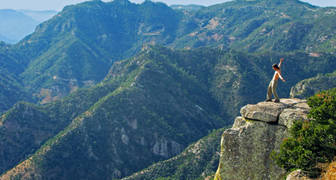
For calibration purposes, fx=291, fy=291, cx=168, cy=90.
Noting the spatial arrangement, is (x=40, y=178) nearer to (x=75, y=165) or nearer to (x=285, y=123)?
(x=75, y=165)

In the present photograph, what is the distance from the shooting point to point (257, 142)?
33.1 m

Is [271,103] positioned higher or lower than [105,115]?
higher

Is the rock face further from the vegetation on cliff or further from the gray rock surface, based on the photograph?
the gray rock surface

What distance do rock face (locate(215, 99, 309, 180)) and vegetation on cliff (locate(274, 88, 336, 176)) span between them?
1.80m

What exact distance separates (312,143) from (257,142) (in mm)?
5883

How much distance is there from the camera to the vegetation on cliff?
1108 inches

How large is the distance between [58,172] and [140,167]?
154ft

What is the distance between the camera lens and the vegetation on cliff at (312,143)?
2814 cm

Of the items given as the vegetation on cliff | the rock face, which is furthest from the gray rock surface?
the rock face

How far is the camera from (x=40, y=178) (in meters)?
149

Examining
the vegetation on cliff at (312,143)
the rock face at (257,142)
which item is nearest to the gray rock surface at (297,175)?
the vegetation on cliff at (312,143)

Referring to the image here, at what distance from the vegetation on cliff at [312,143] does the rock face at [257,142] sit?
1.80 meters

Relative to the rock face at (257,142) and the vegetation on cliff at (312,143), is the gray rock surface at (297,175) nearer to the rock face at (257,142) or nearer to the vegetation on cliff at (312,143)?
the vegetation on cliff at (312,143)

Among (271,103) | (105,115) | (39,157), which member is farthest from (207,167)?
(271,103)
